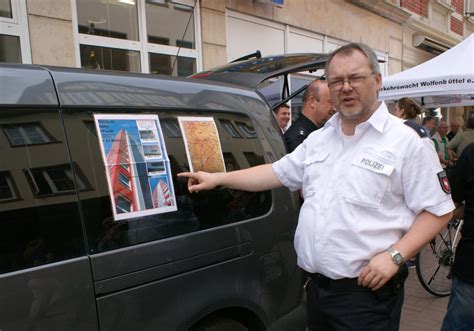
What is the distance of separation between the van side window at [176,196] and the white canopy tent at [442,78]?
140 inches

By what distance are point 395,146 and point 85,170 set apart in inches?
47.3

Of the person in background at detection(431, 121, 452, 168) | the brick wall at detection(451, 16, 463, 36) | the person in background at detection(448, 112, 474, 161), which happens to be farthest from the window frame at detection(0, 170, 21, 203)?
the brick wall at detection(451, 16, 463, 36)

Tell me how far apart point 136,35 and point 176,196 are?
16.5ft

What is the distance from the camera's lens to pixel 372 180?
162 cm

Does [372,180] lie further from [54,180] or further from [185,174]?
[54,180]

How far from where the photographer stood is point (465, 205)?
7.38ft

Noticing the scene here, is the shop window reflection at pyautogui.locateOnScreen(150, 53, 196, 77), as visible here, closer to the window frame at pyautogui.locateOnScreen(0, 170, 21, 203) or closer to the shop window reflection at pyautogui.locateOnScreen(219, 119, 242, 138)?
the shop window reflection at pyautogui.locateOnScreen(219, 119, 242, 138)

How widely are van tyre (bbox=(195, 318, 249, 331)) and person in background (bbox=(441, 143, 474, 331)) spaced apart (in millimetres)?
1220

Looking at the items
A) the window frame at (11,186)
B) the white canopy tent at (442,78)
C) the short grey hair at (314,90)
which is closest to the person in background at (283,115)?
the white canopy tent at (442,78)

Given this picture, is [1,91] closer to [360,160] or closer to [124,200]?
[124,200]

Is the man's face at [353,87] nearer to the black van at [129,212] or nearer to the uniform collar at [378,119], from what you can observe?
the uniform collar at [378,119]

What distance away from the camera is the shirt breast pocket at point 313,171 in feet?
5.88

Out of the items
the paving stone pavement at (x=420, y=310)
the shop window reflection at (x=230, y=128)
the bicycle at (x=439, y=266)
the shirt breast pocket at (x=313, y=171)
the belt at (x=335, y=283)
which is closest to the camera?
the belt at (x=335, y=283)

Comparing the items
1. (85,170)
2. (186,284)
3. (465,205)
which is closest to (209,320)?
(186,284)
